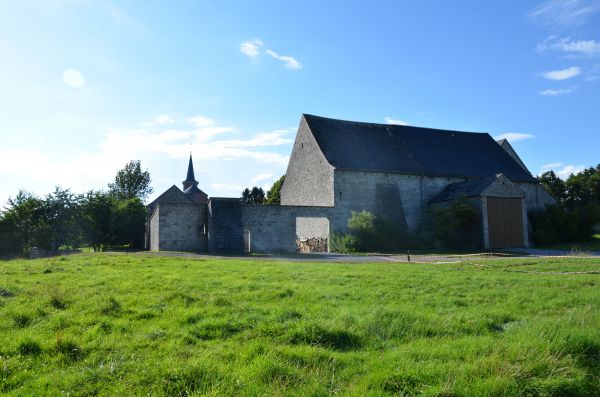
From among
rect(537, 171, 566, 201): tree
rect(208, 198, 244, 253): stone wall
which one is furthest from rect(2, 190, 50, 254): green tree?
rect(537, 171, 566, 201): tree

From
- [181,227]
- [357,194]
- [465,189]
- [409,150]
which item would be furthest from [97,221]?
[465,189]

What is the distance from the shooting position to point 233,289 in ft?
28.4

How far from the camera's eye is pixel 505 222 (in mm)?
29234

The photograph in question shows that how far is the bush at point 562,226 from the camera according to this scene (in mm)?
31688

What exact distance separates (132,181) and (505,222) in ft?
171

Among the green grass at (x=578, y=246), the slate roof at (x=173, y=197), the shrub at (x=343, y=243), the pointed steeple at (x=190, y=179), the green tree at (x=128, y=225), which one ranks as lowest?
the green grass at (x=578, y=246)

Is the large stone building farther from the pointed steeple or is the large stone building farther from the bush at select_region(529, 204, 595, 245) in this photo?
the pointed steeple

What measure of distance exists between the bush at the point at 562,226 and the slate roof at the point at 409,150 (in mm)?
4581

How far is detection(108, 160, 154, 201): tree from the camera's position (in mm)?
64625

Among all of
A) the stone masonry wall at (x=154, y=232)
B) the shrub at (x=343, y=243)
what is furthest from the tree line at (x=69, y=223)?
the shrub at (x=343, y=243)

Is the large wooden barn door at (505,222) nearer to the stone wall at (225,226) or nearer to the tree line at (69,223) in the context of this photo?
the stone wall at (225,226)

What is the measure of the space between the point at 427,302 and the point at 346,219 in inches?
862

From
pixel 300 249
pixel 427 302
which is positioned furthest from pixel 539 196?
pixel 427 302

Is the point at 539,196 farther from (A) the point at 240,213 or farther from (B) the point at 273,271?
(B) the point at 273,271
